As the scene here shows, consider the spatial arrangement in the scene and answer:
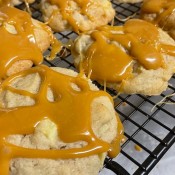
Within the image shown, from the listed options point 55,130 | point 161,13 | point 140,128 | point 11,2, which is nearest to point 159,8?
point 161,13

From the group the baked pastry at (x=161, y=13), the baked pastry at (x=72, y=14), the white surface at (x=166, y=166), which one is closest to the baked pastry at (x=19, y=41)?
the baked pastry at (x=72, y=14)

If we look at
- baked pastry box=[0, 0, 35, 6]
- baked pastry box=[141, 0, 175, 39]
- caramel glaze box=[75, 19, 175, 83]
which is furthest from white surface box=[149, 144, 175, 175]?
baked pastry box=[0, 0, 35, 6]

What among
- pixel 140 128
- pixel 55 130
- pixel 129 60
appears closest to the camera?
pixel 55 130

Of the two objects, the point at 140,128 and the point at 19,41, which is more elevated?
the point at 19,41

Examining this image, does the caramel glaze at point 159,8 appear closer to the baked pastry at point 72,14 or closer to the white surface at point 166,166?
the baked pastry at point 72,14

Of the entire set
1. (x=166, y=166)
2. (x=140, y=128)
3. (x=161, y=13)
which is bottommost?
(x=166, y=166)

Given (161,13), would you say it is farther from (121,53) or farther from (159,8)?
(121,53)

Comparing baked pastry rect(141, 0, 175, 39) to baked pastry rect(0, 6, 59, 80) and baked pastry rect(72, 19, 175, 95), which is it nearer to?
baked pastry rect(72, 19, 175, 95)
